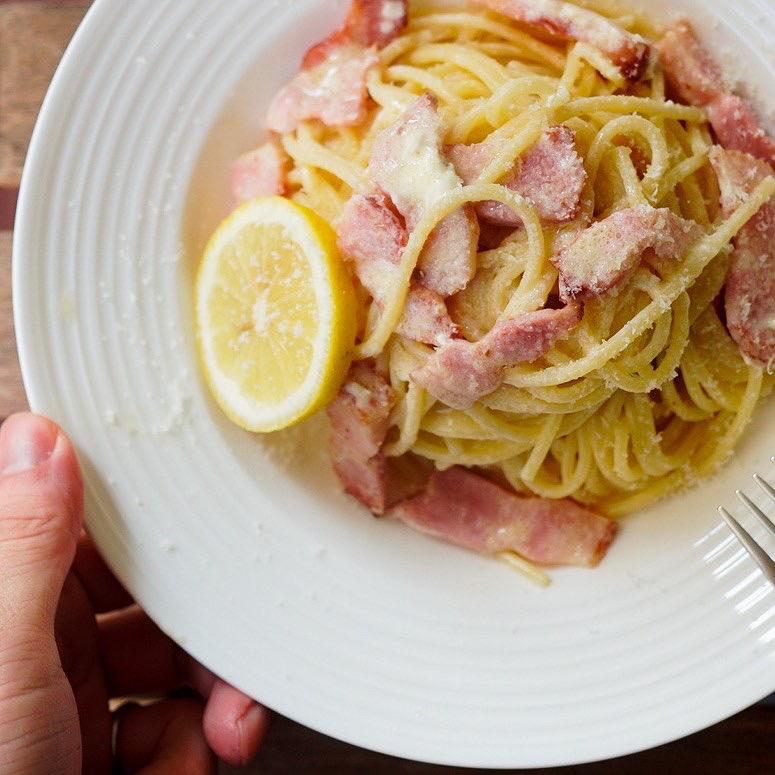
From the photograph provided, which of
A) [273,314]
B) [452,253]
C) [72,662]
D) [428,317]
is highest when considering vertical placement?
[452,253]

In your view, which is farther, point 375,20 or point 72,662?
point 72,662

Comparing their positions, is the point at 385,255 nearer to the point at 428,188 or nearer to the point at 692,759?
the point at 428,188

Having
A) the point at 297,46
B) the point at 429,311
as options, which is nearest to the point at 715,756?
the point at 429,311

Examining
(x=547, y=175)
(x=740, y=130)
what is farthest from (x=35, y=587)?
(x=740, y=130)

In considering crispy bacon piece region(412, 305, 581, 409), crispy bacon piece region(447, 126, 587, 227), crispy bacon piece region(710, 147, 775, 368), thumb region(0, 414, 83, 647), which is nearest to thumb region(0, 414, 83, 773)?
thumb region(0, 414, 83, 647)

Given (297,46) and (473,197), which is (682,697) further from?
(297,46)

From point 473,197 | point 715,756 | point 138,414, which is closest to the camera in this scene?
point 473,197
